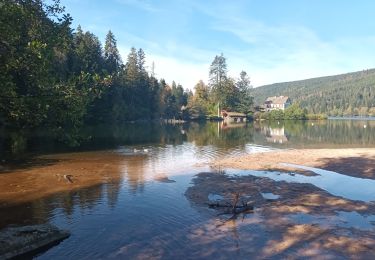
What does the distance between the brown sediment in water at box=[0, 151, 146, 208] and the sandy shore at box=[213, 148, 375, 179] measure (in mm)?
9744

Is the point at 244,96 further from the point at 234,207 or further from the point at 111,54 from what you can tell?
the point at 234,207

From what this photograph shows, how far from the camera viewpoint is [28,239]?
14.6 m

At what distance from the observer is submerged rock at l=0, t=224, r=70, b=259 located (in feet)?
45.3

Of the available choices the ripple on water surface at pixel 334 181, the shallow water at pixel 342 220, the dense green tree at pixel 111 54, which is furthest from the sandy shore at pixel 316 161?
the dense green tree at pixel 111 54

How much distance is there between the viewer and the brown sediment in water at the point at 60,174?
23427mm

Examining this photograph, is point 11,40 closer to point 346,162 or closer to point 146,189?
point 146,189

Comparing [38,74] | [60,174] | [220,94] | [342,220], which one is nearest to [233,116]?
[220,94]

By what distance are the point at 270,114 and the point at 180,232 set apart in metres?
141

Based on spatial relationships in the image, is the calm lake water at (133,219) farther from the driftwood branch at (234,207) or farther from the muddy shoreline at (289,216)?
the driftwood branch at (234,207)

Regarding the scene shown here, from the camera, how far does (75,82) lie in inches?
624

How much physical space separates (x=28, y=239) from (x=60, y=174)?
15185 mm

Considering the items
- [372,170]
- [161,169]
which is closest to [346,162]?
[372,170]

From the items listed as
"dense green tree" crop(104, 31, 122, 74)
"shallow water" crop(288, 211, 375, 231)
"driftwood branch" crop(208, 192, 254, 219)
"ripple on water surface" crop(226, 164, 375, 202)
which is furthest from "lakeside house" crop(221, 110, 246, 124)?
"shallow water" crop(288, 211, 375, 231)

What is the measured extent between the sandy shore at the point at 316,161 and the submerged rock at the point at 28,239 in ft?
69.5
